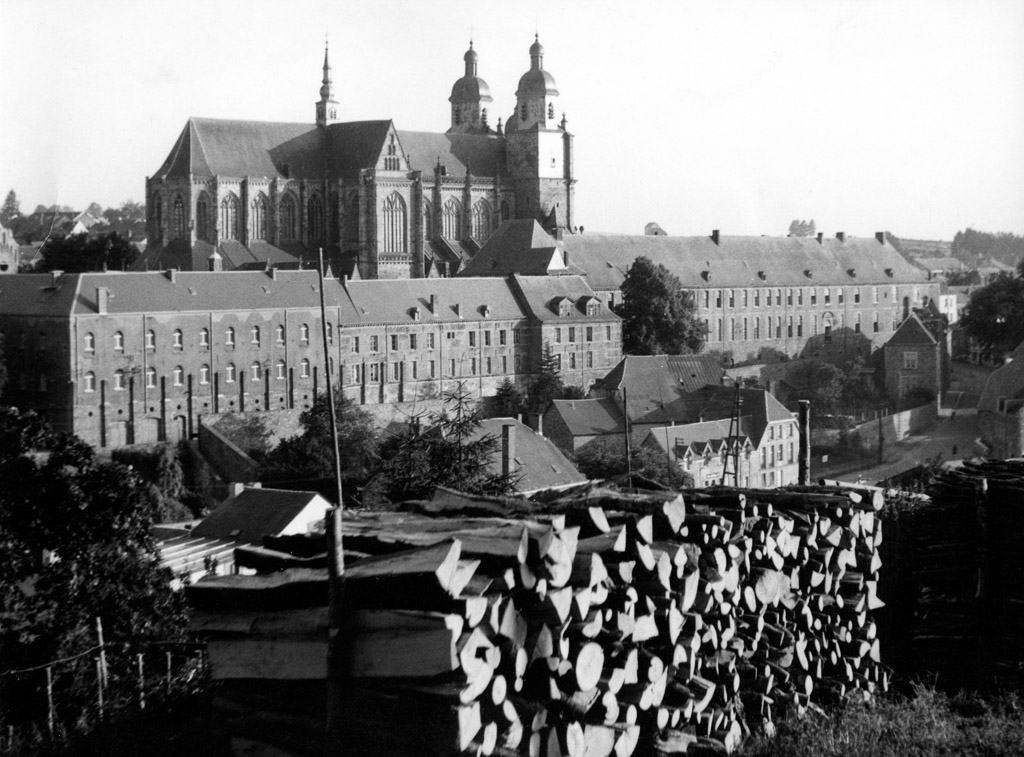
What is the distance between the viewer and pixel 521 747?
8.16 meters

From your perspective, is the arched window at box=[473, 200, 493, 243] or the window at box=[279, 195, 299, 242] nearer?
the window at box=[279, 195, 299, 242]

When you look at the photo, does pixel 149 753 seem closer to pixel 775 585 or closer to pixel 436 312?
pixel 775 585

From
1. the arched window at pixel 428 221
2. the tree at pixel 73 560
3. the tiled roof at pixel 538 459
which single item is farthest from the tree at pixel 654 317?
the tree at pixel 73 560

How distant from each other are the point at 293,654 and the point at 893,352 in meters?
66.5

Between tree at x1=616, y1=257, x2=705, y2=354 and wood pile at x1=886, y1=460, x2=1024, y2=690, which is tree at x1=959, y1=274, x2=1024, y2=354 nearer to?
tree at x1=616, y1=257, x2=705, y2=354

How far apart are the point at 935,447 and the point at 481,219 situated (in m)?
39.7

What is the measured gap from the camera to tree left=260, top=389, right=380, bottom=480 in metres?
45.4

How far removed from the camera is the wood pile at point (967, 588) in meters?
12.0

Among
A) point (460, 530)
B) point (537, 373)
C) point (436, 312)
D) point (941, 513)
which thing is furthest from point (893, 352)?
point (460, 530)

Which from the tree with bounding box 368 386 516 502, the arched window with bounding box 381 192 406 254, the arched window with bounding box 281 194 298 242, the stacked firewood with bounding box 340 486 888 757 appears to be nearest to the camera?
the stacked firewood with bounding box 340 486 888 757

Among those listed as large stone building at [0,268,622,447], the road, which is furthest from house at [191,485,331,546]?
the road

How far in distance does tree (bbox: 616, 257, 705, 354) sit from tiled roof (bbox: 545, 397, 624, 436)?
16717 millimetres

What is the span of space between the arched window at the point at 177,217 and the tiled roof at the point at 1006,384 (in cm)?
4288

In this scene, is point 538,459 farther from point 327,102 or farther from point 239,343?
point 327,102
